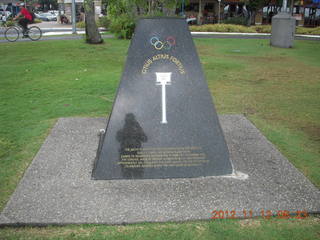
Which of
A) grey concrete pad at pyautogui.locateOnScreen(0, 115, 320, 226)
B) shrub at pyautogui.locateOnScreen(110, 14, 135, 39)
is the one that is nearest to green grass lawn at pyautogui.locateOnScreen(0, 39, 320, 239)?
grey concrete pad at pyautogui.locateOnScreen(0, 115, 320, 226)

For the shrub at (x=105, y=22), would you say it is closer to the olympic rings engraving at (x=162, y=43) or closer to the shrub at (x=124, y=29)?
the shrub at (x=124, y=29)

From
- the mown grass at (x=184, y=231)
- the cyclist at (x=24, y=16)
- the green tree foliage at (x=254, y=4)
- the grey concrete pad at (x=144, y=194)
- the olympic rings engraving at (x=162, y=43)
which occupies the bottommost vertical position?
the mown grass at (x=184, y=231)

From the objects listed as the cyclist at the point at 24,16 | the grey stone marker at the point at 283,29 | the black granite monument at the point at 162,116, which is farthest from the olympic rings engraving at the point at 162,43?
the cyclist at the point at 24,16

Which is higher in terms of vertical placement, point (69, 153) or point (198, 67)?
point (198, 67)

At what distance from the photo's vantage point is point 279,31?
17.3m

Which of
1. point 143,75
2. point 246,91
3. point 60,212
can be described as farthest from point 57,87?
point 60,212

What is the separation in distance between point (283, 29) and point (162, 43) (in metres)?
14.8

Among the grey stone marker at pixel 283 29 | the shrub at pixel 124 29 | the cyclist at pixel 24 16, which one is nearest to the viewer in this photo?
the grey stone marker at pixel 283 29

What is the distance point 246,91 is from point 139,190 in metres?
5.52

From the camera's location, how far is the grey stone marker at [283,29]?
55.3 ft

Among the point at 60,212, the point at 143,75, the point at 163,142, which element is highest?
the point at 143,75

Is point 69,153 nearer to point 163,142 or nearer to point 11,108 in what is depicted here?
point 163,142

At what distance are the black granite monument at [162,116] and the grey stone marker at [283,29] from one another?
1441 centimetres

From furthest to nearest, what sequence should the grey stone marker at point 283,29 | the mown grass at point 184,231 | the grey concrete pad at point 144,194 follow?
the grey stone marker at point 283,29 < the grey concrete pad at point 144,194 < the mown grass at point 184,231
